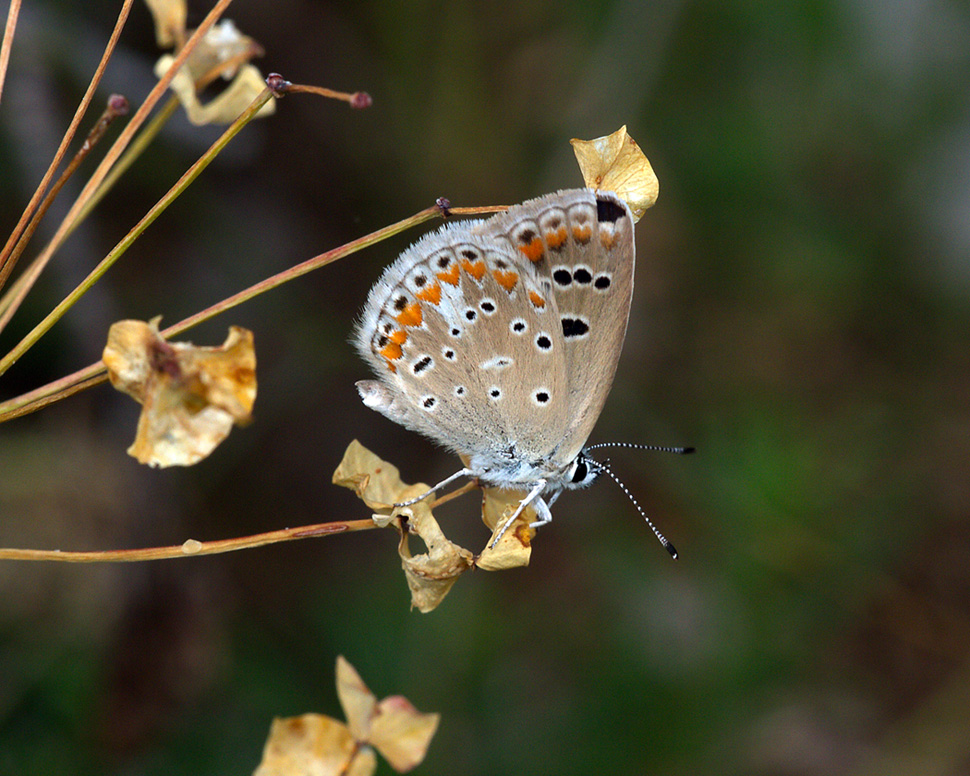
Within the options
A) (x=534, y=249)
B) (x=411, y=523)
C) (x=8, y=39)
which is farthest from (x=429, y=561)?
(x=8, y=39)

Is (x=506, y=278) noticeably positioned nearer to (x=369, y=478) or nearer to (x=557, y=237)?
(x=557, y=237)

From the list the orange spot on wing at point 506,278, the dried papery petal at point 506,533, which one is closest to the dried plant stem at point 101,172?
the orange spot on wing at point 506,278

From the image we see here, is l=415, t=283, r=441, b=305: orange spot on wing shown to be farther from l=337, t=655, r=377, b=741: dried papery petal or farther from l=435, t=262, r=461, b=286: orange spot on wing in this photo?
l=337, t=655, r=377, b=741: dried papery petal

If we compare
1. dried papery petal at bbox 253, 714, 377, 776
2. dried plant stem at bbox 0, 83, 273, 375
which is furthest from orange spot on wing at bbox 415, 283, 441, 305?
dried papery petal at bbox 253, 714, 377, 776

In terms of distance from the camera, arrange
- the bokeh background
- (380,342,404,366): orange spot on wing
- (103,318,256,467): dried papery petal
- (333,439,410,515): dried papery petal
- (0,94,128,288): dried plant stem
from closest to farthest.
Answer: (103,318,256,467): dried papery petal
(0,94,128,288): dried plant stem
(333,439,410,515): dried papery petal
(380,342,404,366): orange spot on wing
the bokeh background

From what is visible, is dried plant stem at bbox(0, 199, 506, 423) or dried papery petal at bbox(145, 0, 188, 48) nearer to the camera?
dried plant stem at bbox(0, 199, 506, 423)

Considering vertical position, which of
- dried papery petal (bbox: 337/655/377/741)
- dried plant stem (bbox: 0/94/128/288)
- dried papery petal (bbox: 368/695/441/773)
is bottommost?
dried papery petal (bbox: 368/695/441/773)

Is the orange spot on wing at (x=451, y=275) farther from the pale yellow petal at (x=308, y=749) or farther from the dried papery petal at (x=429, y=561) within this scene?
the pale yellow petal at (x=308, y=749)
